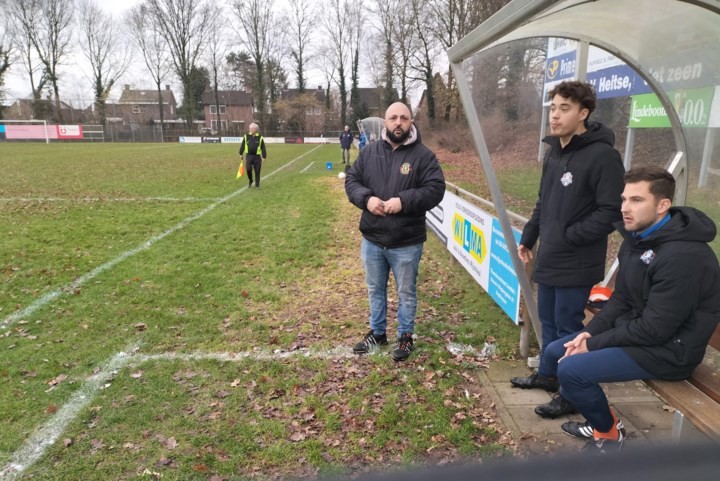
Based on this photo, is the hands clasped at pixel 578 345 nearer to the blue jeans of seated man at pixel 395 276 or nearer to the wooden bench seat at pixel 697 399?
the wooden bench seat at pixel 697 399

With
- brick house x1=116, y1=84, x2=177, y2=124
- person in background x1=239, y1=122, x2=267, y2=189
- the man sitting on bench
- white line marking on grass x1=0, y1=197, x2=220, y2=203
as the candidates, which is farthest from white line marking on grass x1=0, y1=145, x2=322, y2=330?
brick house x1=116, y1=84, x2=177, y2=124

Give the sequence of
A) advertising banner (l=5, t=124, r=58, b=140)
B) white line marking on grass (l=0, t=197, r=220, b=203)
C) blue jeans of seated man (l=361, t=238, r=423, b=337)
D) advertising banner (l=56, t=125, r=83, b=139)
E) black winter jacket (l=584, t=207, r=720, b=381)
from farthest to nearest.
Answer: advertising banner (l=56, t=125, r=83, b=139) → advertising banner (l=5, t=124, r=58, b=140) → white line marking on grass (l=0, t=197, r=220, b=203) → blue jeans of seated man (l=361, t=238, r=423, b=337) → black winter jacket (l=584, t=207, r=720, b=381)

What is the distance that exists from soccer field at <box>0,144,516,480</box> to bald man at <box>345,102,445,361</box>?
0.84 m

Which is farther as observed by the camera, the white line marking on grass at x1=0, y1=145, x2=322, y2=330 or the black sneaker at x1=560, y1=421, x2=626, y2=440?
the white line marking on grass at x1=0, y1=145, x2=322, y2=330

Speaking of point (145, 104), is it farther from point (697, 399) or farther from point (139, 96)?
point (697, 399)

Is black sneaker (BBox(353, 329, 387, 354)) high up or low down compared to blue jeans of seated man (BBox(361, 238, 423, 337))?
down

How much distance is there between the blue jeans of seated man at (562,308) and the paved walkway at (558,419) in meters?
0.55

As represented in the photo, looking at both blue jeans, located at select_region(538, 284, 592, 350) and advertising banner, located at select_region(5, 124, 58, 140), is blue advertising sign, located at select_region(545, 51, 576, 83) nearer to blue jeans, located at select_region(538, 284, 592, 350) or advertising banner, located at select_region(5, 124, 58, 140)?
blue jeans, located at select_region(538, 284, 592, 350)

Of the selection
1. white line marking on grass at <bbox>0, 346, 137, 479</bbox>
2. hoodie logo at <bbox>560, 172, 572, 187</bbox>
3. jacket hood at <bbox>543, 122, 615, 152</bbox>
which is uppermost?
jacket hood at <bbox>543, 122, 615, 152</bbox>

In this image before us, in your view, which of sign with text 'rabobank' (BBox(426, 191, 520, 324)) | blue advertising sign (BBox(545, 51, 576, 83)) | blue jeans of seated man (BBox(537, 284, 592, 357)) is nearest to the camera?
blue jeans of seated man (BBox(537, 284, 592, 357))

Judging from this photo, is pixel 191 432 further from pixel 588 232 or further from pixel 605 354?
pixel 588 232

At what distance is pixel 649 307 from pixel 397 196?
6.49 ft

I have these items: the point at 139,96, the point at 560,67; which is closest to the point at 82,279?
the point at 560,67

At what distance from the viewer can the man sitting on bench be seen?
222 centimetres
